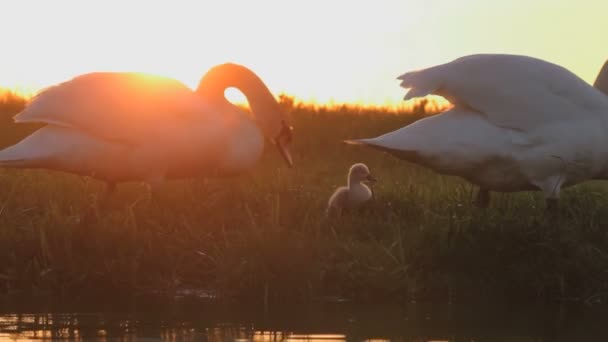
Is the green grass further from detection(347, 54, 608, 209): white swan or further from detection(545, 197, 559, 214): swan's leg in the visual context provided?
detection(347, 54, 608, 209): white swan

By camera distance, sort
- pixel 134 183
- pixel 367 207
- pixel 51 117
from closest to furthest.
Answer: pixel 51 117, pixel 367 207, pixel 134 183

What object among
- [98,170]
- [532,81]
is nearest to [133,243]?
[98,170]

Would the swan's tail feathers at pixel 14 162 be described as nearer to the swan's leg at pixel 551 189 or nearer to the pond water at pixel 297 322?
the pond water at pixel 297 322

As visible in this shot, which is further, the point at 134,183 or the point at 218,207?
the point at 134,183

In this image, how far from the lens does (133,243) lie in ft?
26.3

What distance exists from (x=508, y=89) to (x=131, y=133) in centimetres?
260

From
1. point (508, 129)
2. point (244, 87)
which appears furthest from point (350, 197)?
point (508, 129)

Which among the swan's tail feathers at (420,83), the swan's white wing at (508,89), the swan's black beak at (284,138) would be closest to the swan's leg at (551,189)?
the swan's white wing at (508,89)

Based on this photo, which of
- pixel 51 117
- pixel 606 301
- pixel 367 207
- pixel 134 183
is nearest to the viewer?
pixel 606 301

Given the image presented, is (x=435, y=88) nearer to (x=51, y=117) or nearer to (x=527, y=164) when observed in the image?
(x=527, y=164)

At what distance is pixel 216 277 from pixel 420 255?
48.9 inches

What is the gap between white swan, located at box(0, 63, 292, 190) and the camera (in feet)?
29.2

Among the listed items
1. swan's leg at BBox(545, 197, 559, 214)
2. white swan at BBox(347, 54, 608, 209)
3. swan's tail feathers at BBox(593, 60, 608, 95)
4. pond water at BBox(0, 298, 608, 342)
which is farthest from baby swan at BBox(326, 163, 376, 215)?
pond water at BBox(0, 298, 608, 342)

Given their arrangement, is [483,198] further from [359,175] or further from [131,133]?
[131,133]
